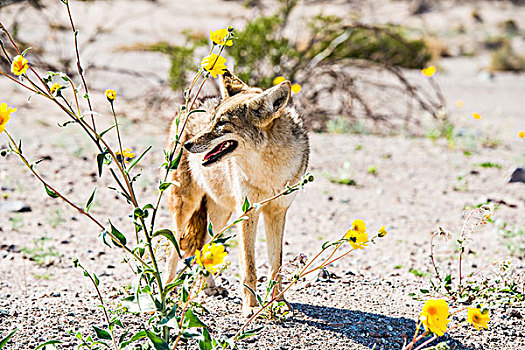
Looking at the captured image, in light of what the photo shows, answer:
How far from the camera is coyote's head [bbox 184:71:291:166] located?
4059 mm

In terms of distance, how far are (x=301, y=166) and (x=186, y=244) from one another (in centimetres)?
124

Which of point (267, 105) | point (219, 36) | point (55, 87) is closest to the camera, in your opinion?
point (55, 87)

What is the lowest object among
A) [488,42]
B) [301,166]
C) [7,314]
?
[488,42]

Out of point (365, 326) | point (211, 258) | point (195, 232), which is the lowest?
point (365, 326)

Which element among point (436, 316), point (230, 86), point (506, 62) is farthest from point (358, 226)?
point (506, 62)

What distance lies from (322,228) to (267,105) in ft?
9.73

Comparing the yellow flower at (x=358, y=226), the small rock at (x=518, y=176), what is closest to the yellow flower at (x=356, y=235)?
the yellow flower at (x=358, y=226)

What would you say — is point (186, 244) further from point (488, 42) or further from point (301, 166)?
point (488, 42)

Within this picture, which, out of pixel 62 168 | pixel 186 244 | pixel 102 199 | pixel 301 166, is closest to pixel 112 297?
pixel 186 244

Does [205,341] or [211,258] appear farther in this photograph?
[205,341]

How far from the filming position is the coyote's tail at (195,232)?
511 cm

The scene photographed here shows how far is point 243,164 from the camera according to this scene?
14.3 feet

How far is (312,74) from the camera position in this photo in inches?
450

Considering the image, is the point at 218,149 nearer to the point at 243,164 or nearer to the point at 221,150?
the point at 221,150
